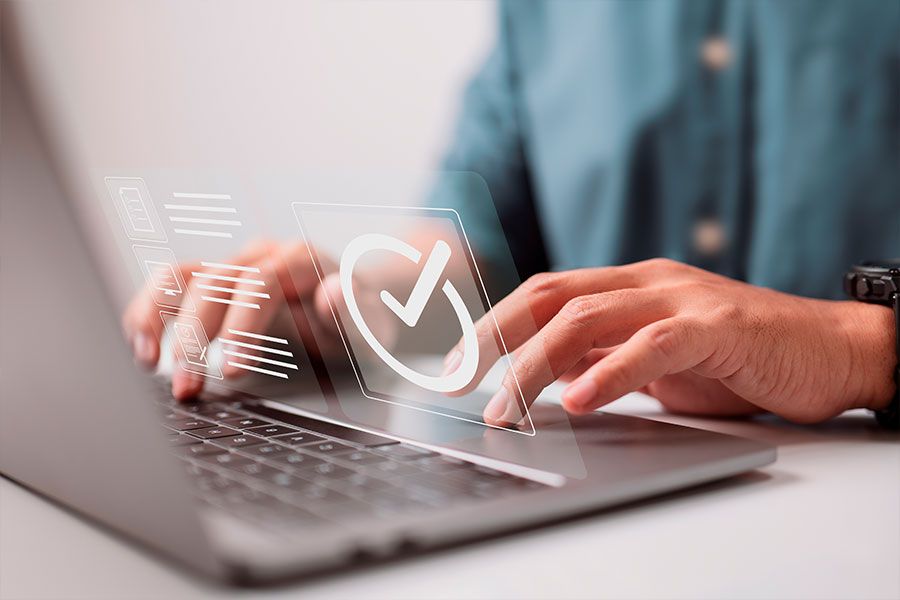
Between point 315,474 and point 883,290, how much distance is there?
487 mm

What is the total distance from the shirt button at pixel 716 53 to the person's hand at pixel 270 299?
95cm

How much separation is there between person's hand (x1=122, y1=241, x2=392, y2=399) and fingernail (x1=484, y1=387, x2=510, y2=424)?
7cm

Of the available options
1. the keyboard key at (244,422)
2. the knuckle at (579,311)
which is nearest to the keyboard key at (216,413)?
the keyboard key at (244,422)

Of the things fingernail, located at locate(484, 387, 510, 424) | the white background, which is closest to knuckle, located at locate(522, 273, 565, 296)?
fingernail, located at locate(484, 387, 510, 424)

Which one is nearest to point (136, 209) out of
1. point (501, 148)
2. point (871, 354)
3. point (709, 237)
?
point (871, 354)

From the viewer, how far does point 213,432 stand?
1.64 ft

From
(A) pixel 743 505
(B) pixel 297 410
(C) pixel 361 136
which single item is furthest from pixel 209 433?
(C) pixel 361 136

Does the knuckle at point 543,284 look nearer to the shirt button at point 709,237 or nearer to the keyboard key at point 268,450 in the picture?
the keyboard key at point 268,450

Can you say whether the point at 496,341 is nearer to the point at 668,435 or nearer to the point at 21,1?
the point at 668,435

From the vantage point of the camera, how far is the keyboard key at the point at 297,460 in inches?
16.3

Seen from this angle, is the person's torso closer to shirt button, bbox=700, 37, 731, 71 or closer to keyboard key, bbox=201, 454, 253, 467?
shirt button, bbox=700, 37, 731, 71

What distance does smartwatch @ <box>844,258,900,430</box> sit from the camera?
25.2 inches

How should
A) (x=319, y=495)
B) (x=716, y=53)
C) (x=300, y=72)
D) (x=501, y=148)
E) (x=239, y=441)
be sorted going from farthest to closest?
1. (x=300, y=72)
2. (x=501, y=148)
3. (x=716, y=53)
4. (x=239, y=441)
5. (x=319, y=495)

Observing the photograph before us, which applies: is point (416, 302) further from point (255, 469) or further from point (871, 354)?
point (871, 354)
